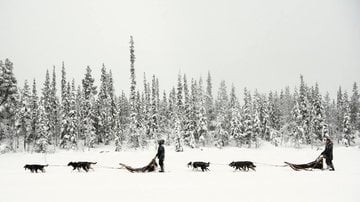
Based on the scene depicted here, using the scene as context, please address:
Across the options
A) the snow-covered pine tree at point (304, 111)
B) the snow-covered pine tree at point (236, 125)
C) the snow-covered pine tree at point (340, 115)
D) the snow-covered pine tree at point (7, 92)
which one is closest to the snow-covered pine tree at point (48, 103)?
the snow-covered pine tree at point (7, 92)

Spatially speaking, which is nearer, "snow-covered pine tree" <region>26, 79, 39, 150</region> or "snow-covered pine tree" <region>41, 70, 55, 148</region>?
"snow-covered pine tree" <region>26, 79, 39, 150</region>

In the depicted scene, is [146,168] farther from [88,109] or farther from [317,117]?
[317,117]

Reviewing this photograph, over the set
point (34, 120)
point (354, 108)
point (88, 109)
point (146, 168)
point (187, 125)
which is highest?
point (354, 108)

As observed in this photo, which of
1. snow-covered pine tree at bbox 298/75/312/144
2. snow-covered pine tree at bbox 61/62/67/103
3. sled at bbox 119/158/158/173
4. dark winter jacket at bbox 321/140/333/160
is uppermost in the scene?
snow-covered pine tree at bbox 61/62/67/103

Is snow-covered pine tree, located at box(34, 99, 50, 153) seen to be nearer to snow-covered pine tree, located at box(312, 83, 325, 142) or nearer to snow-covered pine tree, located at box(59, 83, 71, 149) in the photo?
snow-covered pine tree, located at box(59, 83, 71, 149)

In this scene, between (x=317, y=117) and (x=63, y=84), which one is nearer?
(x=63, y=84)

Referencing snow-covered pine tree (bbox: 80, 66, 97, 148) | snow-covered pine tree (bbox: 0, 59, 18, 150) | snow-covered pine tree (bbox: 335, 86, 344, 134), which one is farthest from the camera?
snow-covered pine tree (bbox: 335, 86, 344, 134)

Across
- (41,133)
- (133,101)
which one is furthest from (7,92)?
(133,101)

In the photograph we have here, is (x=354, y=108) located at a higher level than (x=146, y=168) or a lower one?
higher

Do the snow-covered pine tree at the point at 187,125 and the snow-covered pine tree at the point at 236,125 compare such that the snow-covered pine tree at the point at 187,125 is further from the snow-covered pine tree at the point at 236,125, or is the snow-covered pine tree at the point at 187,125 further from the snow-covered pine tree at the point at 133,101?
the snow-covered pine tree at the point at 236,125

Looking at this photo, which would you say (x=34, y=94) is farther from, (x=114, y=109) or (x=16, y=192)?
(x=16, y=192)

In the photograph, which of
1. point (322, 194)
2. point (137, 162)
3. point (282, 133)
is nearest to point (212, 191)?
point (322, 194)

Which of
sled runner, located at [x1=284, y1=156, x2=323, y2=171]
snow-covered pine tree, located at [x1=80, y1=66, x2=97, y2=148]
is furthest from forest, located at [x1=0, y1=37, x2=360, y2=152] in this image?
sled runner, located at [x1=284, y1=156, x2=323, y2=171]

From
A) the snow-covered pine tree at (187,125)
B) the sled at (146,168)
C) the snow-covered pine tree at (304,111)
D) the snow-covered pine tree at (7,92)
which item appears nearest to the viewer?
the sled at (146,168)
